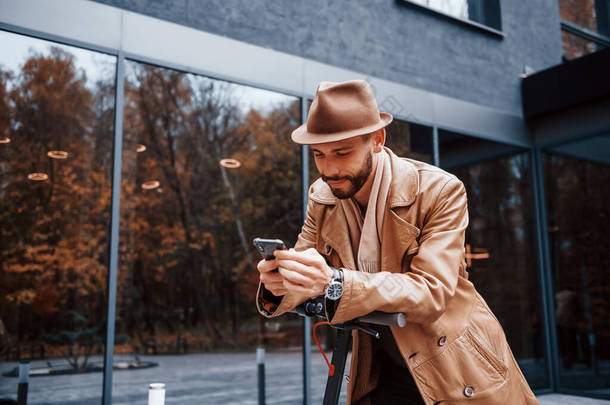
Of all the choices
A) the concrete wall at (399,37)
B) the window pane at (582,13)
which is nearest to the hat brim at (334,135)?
the concrete wall at (399,37)

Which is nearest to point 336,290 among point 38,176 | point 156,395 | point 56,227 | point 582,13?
point 156,395

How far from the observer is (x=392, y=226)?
5.74 feet

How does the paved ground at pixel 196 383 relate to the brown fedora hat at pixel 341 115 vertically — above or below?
below

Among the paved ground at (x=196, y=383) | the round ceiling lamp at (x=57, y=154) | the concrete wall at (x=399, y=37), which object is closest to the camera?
the concrete wall at (x=399, y=37)

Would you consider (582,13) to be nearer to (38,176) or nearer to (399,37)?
(399,37)

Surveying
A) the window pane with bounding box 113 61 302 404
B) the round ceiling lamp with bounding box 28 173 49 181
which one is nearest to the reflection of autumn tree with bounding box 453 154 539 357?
the window pane with bounding box 113 61 302 404

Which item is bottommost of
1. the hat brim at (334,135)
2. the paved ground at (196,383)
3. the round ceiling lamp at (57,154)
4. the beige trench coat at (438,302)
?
the paved ground at (196,383)

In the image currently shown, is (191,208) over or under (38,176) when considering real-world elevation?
under

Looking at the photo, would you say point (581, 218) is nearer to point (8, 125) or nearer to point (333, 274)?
point (333, 274)

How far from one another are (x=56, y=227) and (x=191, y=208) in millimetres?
2570

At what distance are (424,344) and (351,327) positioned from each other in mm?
303

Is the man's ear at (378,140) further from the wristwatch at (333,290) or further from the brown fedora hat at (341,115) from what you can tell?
the wristwatch at (333,290)

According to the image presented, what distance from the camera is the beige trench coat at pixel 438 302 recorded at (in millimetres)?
1582

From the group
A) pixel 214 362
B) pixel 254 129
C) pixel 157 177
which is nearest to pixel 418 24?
pixel 254 129
